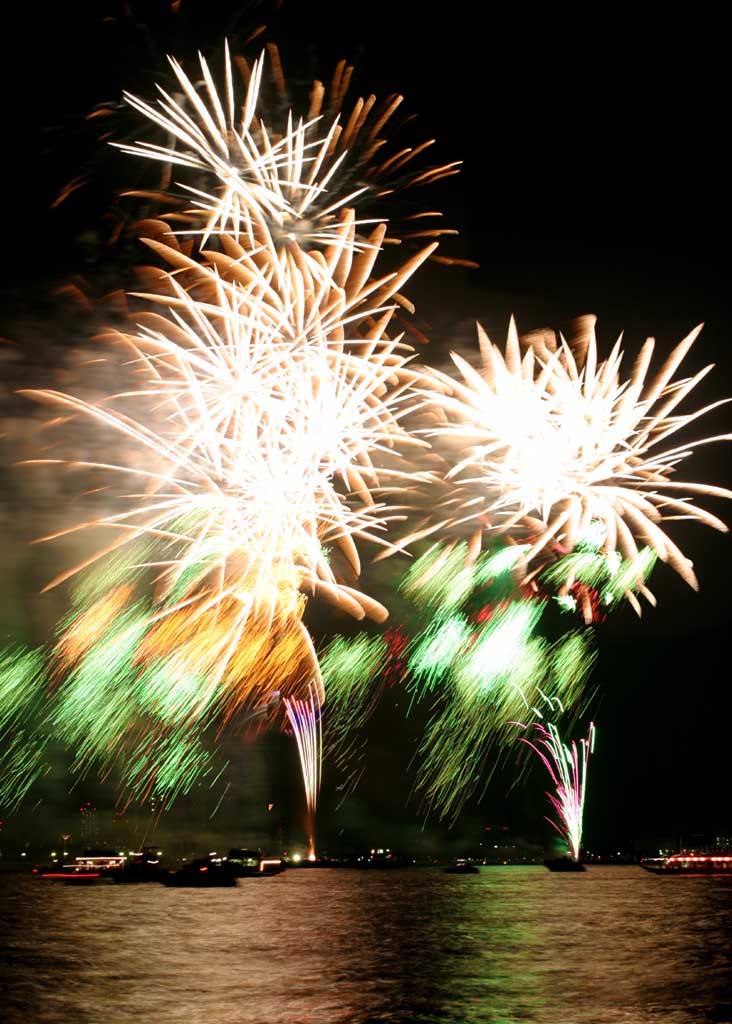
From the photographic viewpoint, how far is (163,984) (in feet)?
63.9

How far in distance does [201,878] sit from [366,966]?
217 ft

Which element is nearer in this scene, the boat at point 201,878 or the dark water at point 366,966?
the dark water at point 366,966

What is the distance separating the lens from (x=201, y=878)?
84.6m

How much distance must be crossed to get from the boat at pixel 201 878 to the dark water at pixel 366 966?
3655 cm

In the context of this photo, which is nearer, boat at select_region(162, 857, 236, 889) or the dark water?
the dark water

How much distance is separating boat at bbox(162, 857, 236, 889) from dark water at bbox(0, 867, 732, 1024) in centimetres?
3655

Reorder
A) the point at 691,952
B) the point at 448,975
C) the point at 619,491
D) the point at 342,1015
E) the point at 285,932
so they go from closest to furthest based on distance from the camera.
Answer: the point at 342,1015 < the point at 619,491 < the point at 448,975 < the point at 691,952 < the point at 285,932

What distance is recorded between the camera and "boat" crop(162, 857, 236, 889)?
82.8 metres

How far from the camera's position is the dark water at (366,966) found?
1583cm

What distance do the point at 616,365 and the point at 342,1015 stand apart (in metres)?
10.7

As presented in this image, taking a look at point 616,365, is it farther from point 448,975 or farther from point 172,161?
point 448,975

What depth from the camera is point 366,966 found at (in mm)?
22844

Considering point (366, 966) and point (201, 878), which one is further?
point (201, 878)

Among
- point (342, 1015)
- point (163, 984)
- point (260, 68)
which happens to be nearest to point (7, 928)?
point (163, 984)
